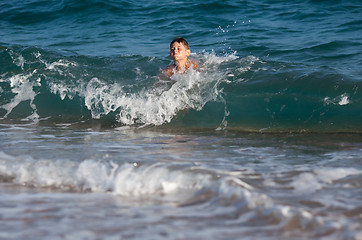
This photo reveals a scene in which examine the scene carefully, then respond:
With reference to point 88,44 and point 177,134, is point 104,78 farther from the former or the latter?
point 88,44

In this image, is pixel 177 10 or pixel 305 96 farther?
pixel 177 10

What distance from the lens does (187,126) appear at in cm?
597

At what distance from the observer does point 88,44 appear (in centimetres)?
1066

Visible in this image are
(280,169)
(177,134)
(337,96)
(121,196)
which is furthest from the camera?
(337,96)

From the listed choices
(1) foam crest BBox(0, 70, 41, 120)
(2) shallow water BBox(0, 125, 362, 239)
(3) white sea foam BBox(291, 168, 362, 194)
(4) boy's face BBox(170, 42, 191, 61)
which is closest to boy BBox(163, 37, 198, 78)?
(4) boy's face BBox(170, 42, 191, 61)

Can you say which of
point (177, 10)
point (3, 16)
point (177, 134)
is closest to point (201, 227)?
point (177, 134)

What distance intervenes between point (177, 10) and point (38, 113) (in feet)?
22.6

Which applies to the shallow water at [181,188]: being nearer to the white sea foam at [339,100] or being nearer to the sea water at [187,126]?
the sea water at [187,126]

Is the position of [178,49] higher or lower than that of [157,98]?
higher

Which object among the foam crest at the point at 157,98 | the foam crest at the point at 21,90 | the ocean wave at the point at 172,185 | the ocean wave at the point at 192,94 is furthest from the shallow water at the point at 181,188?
the foam crest at the point at 21,90

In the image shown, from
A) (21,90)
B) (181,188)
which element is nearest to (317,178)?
(181,188)

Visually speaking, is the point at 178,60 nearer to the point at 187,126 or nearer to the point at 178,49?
the point at 178,49

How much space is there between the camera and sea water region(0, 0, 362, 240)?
9.10 feet

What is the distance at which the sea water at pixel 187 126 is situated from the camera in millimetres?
2773
